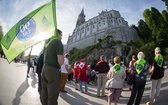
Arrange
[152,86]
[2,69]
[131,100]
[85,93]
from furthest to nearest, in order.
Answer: [2,69] → [85,93] → [131,100] → [152,86]

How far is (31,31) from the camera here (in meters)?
2.51

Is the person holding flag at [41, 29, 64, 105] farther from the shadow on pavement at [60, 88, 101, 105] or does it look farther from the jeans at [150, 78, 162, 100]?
the jeans at [150, 78, 162, 100]

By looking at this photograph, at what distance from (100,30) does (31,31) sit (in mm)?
774

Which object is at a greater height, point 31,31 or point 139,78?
point 31,31

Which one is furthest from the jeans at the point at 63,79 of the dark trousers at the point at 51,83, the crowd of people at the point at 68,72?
the dark trousers at the point at 51,83

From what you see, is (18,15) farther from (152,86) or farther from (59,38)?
(152,86)

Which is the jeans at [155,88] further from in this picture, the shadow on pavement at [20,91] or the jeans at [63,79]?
the shadow on pavement at [20,91]

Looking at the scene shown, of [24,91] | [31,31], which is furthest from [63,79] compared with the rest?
[31,31]

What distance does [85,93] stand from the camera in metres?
3.05

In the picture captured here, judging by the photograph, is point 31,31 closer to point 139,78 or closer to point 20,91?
point 20,91

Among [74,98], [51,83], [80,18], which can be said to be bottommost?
[74,98]

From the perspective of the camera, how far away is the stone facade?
7.80 feet

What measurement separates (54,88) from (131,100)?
1001 mm

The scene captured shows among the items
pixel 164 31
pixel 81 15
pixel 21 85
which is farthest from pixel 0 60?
pixel 164 31
